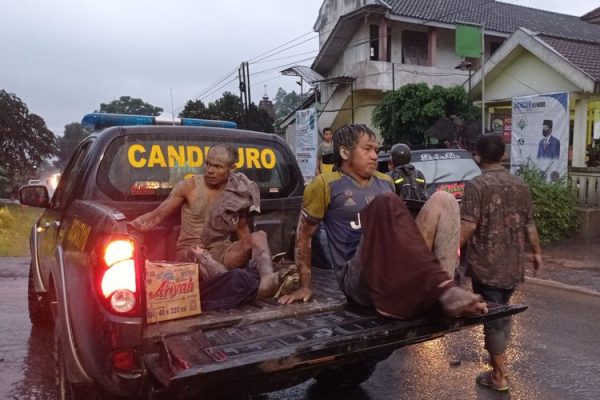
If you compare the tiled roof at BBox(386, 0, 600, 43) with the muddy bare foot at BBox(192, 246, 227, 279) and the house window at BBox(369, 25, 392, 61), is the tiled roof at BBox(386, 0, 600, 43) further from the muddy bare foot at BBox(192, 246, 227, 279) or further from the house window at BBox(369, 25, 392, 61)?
the muddy bare foot at BBox(192, 246, 227, 279)

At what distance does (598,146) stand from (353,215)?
14.8 metres

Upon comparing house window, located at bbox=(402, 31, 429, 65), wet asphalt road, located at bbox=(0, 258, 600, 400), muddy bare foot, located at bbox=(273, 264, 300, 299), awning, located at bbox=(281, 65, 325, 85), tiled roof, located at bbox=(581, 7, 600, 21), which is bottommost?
wet asphalt road, located at bbox=(0, 258, 600, 400)

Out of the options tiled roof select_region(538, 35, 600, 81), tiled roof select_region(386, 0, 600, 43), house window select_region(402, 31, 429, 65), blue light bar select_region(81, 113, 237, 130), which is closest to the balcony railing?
tiled roof select_region(538, 35, 600, 81)

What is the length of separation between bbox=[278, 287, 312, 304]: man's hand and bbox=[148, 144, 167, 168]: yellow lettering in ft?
4.94

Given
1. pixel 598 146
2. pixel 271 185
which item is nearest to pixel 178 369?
pixel 271 185

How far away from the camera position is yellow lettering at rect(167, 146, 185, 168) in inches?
157

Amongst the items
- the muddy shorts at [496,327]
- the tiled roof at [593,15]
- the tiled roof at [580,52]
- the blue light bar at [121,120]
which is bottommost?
the muddy shorts at [496,327]

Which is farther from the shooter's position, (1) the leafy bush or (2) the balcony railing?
(2) the balcony railing

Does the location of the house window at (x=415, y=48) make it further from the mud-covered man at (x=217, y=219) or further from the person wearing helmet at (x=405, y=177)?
the mud-covered man at (x=217, y=219)

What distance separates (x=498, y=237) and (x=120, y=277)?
2.56 metres

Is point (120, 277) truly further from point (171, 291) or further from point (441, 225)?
point (441, 225)

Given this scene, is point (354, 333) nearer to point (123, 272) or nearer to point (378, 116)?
point (123, 272)

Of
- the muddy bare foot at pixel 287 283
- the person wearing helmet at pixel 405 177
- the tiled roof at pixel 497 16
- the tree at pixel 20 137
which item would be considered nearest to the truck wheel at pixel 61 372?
the muddy bare foot at pixel 287 283

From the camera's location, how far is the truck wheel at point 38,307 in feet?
17.1
